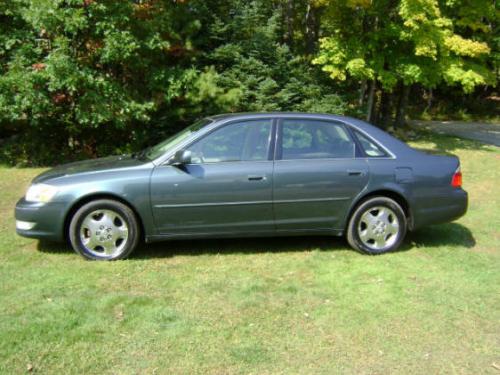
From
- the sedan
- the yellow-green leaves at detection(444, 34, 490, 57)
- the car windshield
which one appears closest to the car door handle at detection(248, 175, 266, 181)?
the sedan

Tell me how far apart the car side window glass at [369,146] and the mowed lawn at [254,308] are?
1158mm

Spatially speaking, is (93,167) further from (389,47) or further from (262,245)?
(389,47)

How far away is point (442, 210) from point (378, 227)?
2.55 feet

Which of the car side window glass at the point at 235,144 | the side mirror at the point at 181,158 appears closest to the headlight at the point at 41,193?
the side mirror at the point at 181,158

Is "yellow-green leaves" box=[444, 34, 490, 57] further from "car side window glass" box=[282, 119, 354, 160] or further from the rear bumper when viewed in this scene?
"car side window glass" box=[282, 119, 354, 160]

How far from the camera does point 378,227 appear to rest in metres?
5.58

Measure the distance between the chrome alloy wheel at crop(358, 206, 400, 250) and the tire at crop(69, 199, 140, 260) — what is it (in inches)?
98.3

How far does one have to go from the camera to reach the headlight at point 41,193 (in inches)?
202

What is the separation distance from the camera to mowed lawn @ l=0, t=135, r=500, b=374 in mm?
3484

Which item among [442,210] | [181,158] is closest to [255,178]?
[181,158]

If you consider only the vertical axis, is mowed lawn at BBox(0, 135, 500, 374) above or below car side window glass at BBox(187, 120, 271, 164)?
below

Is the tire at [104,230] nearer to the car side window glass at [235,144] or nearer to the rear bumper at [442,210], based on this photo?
the car side window glass at [235,144]

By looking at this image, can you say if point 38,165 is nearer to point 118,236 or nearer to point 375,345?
point 118,236

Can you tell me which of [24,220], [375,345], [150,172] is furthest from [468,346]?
[24,220]
